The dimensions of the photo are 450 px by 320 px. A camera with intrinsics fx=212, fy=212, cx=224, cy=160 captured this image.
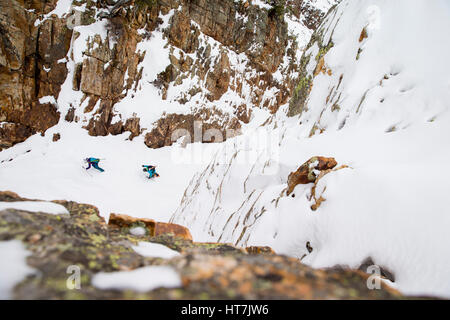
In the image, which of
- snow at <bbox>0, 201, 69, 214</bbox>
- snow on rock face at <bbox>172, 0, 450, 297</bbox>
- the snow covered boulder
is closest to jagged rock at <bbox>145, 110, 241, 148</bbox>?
snow on rock face at <bbox>172, 0, 450, 297</bbox>

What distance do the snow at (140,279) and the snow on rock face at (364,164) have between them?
1.78m

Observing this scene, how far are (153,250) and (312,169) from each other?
2.65 metres

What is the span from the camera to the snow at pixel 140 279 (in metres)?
1.18

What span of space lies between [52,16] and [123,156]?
30.3 feet

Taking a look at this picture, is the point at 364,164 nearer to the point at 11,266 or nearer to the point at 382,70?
the point at 382,70

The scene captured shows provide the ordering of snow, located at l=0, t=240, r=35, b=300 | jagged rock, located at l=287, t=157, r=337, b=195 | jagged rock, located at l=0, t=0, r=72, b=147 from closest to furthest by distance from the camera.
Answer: snow, located at l=0, t=240, r=35, b=300
jagged rock, located at l=287, t=157, r=337, b=195
jagged rock, located at l=0, t=0, r=72, b=147

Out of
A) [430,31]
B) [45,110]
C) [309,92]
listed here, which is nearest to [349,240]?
[430,31]

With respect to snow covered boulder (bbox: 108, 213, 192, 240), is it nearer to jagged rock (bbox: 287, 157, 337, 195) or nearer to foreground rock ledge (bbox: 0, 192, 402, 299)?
foreground rock ledge (bbox: 0, 192, 402, 299)

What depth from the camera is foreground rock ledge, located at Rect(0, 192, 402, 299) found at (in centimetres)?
112

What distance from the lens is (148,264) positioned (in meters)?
1.41

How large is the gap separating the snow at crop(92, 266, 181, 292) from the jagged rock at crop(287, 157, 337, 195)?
2722mm

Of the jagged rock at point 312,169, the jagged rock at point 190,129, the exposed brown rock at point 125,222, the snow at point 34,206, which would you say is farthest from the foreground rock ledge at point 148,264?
the jagged rock at point 190,129

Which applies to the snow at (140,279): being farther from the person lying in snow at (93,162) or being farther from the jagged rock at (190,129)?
the jagged rock at (190,129)

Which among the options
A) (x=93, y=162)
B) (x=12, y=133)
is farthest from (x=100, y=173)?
(x=12, y=133)
